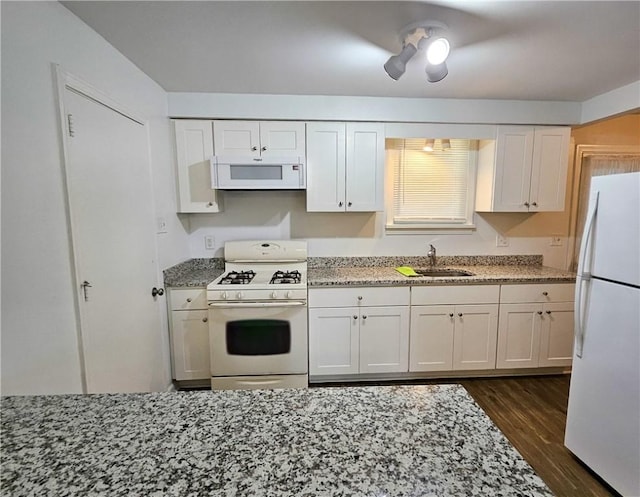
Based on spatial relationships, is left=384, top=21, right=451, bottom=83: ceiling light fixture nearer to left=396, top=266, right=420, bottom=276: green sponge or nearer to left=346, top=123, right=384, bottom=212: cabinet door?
left=346, top=123, right=384, bottom=212: cabinet door

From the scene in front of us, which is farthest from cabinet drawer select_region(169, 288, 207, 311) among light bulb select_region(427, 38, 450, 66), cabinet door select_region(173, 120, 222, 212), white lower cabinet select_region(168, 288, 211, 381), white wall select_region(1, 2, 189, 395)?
light bulb select_region(427, 38, 450, 66)

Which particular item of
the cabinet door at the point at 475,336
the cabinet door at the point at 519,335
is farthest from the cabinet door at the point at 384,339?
the cabinet door at the point at 519,335

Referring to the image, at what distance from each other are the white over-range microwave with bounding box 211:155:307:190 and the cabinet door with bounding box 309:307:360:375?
1027 millimetres

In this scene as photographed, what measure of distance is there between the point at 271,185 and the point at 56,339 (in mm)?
1554

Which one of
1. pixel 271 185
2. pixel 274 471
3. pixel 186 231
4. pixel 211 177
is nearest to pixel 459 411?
pixel 274 471

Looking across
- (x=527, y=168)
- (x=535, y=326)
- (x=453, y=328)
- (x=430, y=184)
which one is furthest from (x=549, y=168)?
(x=453, y=328)

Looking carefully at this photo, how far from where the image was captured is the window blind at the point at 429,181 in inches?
111

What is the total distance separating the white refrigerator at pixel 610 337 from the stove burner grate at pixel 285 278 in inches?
68.5

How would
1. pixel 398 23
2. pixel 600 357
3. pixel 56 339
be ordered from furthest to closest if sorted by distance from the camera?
pixel 600 357, pixel 398 23, pixel 56 339

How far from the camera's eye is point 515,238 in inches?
117

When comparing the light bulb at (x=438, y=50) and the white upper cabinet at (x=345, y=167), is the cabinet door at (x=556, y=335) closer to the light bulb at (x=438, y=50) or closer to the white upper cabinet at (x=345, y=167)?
the white upper cabinet at (x=345, y=167)

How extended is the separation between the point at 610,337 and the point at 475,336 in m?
1.05

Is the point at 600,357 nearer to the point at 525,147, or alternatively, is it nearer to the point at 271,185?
the point at 525,147

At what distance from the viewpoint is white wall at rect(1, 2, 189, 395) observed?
1.06m
